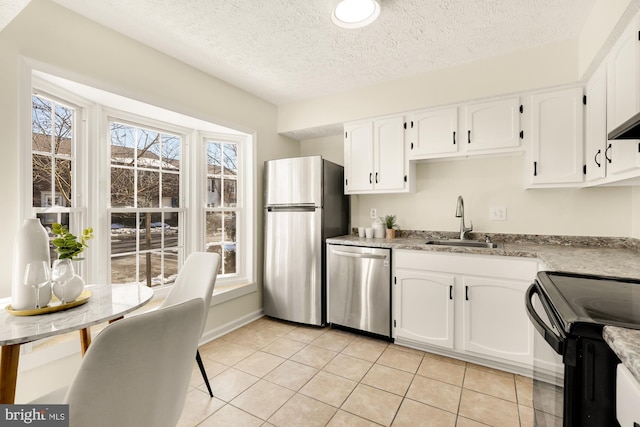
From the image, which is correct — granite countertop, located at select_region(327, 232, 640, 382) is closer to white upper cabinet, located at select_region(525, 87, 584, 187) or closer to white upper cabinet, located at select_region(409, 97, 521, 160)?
white upper cabinet, located at select_region(525, 87, 584, 187)

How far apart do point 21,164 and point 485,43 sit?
307 centimetres

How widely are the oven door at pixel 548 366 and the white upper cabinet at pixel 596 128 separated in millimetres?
1187

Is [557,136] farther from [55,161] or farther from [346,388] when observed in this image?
[55,161]

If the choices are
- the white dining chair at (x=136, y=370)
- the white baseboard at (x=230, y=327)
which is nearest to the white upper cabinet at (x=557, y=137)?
the white dining chair at (x=136, y=370)

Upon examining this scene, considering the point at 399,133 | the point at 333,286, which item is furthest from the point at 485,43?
the point at 333,286

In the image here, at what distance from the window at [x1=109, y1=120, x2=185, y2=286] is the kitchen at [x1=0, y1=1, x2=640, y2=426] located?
18.4 inches

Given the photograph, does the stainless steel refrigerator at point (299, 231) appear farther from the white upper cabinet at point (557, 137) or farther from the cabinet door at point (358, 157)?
the white upper cabinet at point (557, 137)

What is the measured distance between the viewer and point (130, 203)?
7.84 feet

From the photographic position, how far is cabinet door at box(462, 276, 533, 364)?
2.04m

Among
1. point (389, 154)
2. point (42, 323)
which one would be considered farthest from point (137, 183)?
point (389, 154)

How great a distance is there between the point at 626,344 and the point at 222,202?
118 inches

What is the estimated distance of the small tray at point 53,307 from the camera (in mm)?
1186

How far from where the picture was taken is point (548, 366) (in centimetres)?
110

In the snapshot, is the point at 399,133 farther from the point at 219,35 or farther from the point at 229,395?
the point at 229,395
